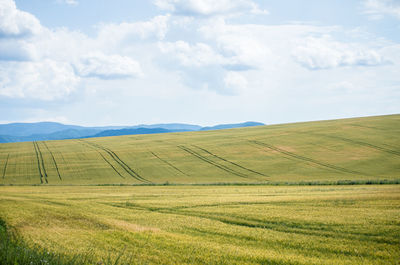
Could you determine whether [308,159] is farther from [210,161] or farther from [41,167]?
[41,167]

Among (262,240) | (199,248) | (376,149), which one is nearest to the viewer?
(199,248)

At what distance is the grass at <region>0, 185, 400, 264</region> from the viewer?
30.3ft

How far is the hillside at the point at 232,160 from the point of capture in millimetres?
42625

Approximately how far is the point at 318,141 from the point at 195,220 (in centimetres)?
4978

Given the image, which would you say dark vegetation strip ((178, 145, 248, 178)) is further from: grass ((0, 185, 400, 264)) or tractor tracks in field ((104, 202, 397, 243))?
tractor tracks in field ((104, 202, 397, 243))

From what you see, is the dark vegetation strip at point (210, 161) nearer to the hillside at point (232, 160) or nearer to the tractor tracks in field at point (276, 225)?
the hillside at point (232, 160)

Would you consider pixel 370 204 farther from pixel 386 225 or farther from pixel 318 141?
pixel 318 141

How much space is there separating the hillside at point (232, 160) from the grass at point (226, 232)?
73.6ft

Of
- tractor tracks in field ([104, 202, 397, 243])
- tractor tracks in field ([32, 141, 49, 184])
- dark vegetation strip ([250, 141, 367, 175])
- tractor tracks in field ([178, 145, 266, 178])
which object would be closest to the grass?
tractor tracks in field ([104, 202, 397, 243])

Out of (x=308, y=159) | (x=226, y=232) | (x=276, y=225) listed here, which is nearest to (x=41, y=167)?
(x=308, y=159)

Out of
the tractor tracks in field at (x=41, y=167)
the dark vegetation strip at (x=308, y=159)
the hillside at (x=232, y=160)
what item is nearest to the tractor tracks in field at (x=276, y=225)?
the hillside at (x=232, y=160)

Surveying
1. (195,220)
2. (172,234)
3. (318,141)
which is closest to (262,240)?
(172,234)

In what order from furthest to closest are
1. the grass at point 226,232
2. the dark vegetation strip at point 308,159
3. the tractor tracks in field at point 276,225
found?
the dark vegetation strip at point 308,159, the tractor tracks in field at point 276,225, the grass at point 226,232

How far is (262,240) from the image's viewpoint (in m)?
A: 11.0
